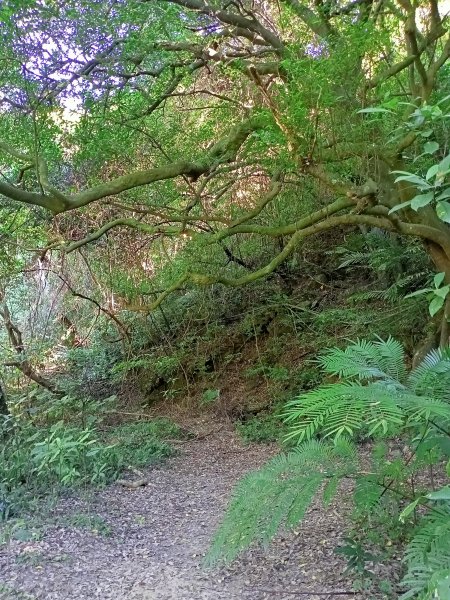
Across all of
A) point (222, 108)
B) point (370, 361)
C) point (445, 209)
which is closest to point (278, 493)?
point (370, 361)

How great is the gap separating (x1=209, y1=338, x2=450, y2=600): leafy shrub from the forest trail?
22.8 inches

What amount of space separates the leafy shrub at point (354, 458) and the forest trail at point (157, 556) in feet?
1.90

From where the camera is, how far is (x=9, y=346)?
7.73m

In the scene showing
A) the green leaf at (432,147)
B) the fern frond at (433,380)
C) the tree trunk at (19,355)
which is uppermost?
the tree trunk at (19,355)

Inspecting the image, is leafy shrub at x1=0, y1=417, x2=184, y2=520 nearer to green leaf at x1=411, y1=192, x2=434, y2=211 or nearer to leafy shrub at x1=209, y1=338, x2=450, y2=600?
leafy shrub at x1=209, y1=338, x2=450, y2=600

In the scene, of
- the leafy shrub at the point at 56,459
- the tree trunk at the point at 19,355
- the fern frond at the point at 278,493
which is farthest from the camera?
the tree trunk at the point at 19,355

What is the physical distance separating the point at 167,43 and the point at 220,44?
527 millimetres

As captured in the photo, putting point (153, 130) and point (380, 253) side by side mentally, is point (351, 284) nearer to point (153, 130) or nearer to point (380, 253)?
point (380, 253)

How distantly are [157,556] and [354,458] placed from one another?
1541 millimetres

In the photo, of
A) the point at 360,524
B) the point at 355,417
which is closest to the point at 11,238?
the point at 360,524

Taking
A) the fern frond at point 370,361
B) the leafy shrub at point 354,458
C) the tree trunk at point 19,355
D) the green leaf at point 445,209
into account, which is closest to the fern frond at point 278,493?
the leafy shrub at point 354,458

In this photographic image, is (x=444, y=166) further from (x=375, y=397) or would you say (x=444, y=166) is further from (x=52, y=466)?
(x=52, y=466)

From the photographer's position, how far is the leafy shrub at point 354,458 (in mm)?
A: 1617

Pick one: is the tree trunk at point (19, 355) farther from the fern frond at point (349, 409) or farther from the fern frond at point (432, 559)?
the fern frond at point (432, 559)
